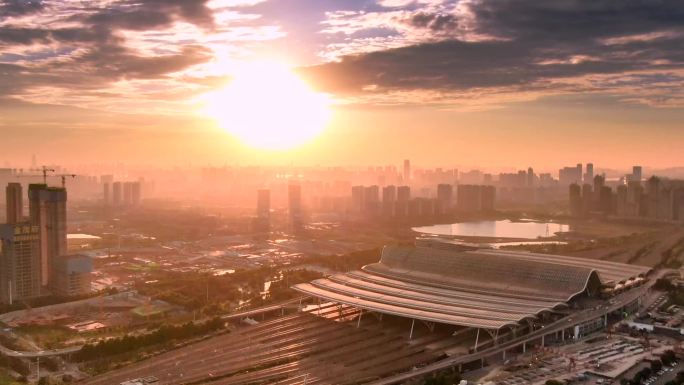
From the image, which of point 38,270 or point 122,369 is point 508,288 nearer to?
point 122,369

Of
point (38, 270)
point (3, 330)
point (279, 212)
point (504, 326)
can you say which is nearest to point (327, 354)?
point (504, 326)

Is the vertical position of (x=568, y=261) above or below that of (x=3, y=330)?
above

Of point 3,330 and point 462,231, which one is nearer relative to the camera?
point 3,330

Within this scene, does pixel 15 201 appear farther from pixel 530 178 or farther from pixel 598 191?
pixel 530 178

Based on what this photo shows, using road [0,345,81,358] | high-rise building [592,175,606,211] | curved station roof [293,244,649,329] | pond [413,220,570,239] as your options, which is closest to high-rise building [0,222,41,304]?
road [0,345,81,358]

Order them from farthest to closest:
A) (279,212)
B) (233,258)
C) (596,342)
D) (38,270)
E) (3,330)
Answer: (279,212) → (233,258) → (38,270) → (3,330) → (596,342)

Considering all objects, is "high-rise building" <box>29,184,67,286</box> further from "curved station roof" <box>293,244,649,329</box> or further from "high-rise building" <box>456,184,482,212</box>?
"high-rise building" <box>456,184,482,212</box>

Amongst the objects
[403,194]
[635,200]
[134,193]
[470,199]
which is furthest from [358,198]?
[635,200]
